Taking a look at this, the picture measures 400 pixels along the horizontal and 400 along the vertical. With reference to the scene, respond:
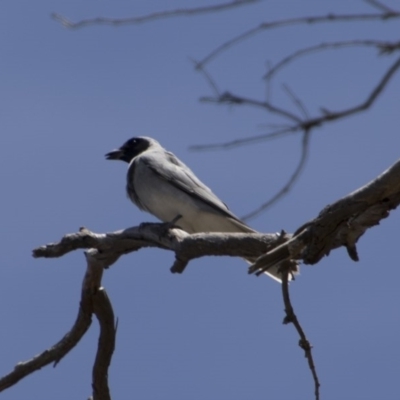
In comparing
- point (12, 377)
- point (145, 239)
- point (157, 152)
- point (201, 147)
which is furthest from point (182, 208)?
point (201, 147)

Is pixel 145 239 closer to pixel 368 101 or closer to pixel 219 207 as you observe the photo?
pixel 219 207

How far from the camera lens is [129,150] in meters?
11.9

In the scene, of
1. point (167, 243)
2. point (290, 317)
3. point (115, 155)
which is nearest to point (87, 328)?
point (167, 243)

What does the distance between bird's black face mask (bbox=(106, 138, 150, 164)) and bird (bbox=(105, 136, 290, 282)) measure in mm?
1426

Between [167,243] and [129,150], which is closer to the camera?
[167,243]

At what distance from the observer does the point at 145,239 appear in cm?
673

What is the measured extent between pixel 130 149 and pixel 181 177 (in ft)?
7.86

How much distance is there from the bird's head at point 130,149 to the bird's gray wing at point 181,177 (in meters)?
1.33

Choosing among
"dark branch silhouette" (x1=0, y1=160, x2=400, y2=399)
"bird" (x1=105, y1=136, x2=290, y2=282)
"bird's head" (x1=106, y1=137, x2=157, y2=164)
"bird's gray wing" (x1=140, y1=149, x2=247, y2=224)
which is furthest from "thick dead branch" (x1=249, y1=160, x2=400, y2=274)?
"bird's head" (x1=106, y1=137, x2=157, y2=164)

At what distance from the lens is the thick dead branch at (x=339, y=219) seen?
4.50 meters

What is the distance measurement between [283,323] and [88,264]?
2.00 meters

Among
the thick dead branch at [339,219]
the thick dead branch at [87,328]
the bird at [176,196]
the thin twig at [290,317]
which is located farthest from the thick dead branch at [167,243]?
the bird at [176,196]

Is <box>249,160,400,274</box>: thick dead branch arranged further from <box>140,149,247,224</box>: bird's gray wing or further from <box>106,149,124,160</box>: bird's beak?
<box>106,149,124,160</box>: bird's beak

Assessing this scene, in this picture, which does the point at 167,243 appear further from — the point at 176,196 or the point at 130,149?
the point at 130,149
